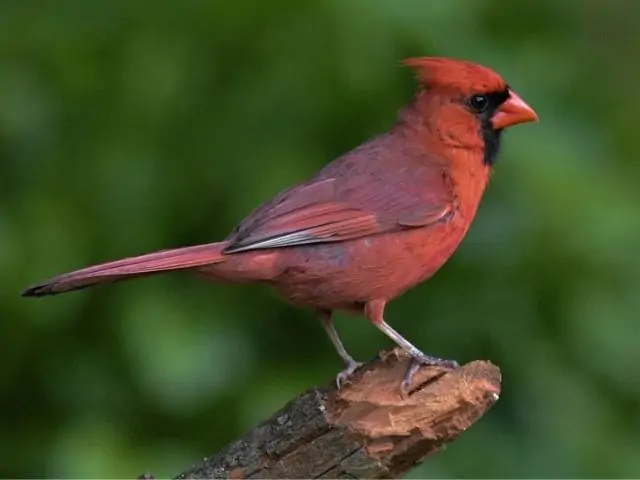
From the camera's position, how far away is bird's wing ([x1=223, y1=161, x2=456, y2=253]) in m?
3.39

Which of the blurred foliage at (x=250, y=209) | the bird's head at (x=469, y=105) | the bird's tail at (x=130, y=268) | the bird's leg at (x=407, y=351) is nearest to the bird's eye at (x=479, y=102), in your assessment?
the bird's head at (x=469, y=105)

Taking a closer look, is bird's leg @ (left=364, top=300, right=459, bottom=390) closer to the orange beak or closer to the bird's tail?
the bird's tail

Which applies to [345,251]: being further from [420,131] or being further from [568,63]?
[568,63]

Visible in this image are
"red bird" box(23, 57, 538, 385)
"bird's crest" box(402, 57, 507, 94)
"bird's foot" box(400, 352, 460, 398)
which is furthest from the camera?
"bird's crest" box(402, 57, 507, 94)

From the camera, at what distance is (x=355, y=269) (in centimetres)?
339

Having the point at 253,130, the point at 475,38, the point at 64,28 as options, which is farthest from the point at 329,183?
the point at 64,28

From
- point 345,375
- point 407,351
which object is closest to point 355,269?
point 407,351

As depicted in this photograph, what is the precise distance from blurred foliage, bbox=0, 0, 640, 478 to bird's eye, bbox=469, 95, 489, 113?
0.77 ft

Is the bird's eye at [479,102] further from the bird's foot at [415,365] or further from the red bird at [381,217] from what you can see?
the bird's foot at [415,365]

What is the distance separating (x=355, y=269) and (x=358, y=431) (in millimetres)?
718

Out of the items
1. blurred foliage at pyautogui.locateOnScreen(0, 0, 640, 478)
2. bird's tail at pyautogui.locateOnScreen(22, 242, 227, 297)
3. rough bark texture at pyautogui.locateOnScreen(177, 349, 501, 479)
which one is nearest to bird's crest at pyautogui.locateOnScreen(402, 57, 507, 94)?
blurred foliage at pyautogui.locateOnScreen(0, 0, 640, 478)

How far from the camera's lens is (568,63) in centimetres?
435

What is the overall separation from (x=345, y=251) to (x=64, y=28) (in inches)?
53.7

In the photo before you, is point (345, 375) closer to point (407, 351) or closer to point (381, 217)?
point (407, 351)
